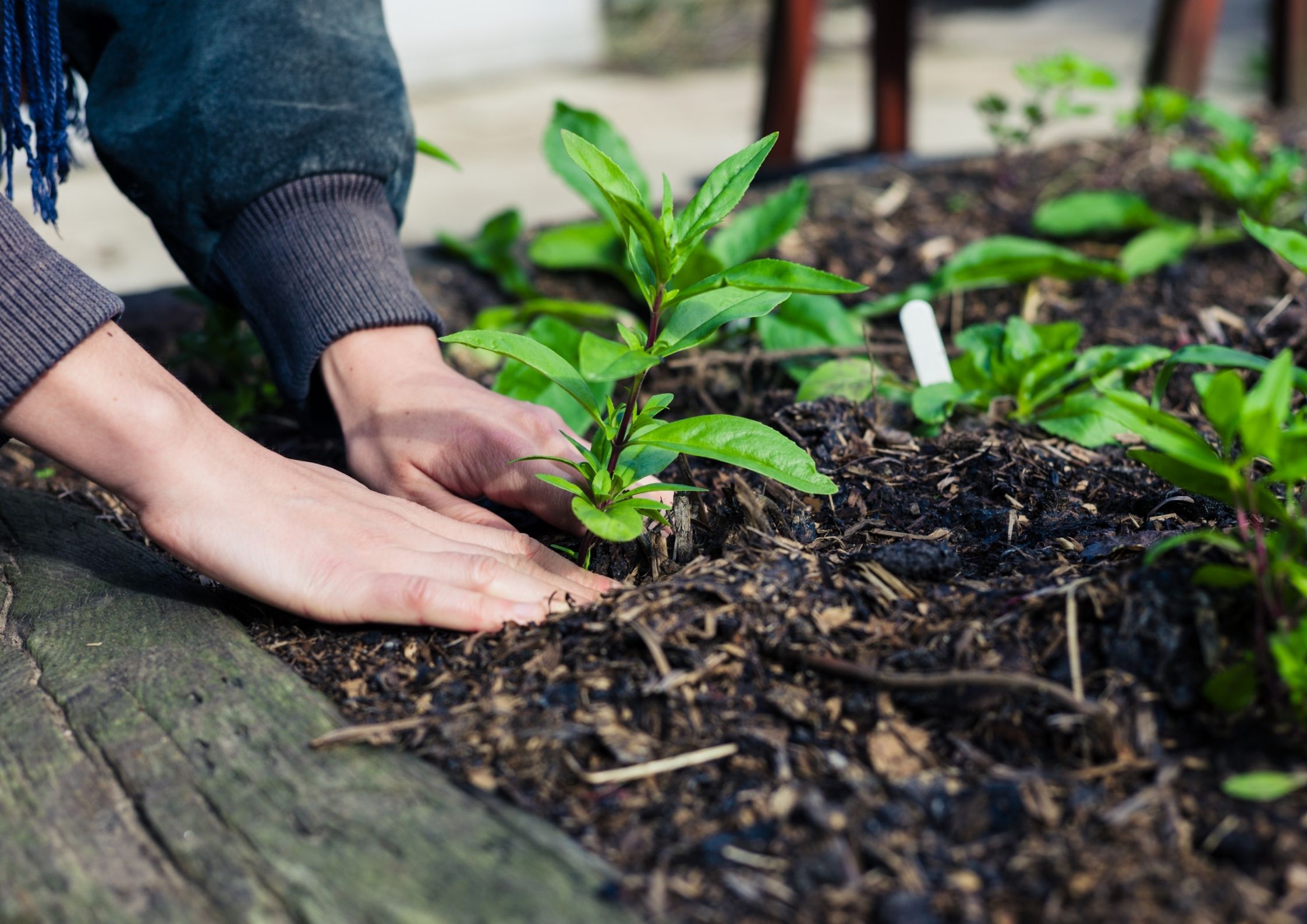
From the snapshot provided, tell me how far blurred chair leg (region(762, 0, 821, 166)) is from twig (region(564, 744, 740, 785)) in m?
2.68

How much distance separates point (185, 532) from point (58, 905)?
1.41ft

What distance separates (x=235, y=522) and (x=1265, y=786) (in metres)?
0.96

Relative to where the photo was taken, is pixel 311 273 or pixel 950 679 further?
pixel 311 273

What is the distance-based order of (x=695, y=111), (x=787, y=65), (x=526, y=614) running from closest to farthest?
(x=526, y=614) < (x=787, y=65) < (x=695, y=111)

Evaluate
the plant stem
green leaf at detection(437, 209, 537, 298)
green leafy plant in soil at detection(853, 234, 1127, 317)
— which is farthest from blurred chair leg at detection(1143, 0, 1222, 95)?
the plant stem

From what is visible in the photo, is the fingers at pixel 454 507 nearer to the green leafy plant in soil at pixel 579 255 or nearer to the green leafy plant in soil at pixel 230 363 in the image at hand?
the green leafy plant in soil at pixel 579 255

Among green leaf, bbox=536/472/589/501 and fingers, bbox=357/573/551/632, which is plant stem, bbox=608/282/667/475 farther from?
Answer: fingers, bbox=357/573/551/632

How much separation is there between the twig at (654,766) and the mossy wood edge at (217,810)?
7 cm

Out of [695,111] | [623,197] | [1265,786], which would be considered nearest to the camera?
[1265,786]

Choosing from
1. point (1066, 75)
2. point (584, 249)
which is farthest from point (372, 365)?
point (1066, 75)

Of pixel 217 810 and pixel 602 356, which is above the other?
pixel 602 356

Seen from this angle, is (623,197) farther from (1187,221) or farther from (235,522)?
(1187,221)

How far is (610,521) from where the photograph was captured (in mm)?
1083

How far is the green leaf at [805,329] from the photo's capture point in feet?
6.04
